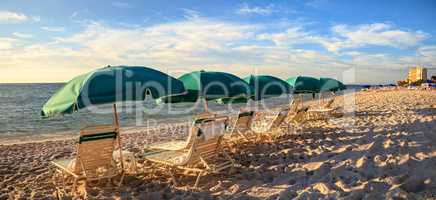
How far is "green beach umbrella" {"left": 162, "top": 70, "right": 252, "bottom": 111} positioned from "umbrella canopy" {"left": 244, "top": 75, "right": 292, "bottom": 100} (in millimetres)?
1205

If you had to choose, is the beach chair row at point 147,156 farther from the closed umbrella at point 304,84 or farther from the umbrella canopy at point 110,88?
the closed umbrella at point 304,84

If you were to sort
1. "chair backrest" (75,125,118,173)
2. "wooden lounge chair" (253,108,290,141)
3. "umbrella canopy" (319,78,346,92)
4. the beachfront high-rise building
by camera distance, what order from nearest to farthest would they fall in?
"chair backrest" (75,125,118,173)
"wooden lounge chair" (253,108,290,141)
"umbrella canopy" (319,78,346,92)
the beachfront high-rise building

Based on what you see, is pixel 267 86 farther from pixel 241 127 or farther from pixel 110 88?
pixel 110 88

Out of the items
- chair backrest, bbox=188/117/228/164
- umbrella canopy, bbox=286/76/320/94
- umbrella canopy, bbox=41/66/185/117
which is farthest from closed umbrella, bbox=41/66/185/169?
umbrella canopy, bbox=286/76/320/94

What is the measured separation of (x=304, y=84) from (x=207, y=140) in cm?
617

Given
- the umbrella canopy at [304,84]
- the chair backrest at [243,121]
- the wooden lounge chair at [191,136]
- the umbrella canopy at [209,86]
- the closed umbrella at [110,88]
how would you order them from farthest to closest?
the umbrella canopy at [304,84] → the chair backrest at [243,121] → the umbrella canopy at [209,86] → the wooden lounge chair at [191,136] → the closed umbrella at [110,88]

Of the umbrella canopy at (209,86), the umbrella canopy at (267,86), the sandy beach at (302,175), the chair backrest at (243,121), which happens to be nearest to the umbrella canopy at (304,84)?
the umbrella canopy at (267,86)

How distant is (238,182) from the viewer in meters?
4.28

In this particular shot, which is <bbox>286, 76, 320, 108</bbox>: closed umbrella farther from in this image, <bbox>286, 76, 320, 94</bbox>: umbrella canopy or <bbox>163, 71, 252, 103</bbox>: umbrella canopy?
<bbox>163, 71, 252, 103</bbox>: umbrella canopy

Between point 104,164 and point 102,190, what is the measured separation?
307 millimetres

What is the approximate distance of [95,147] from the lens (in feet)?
13.4

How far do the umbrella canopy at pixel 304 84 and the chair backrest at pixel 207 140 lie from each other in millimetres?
5118

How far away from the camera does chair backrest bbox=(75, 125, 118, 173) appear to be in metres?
3.97

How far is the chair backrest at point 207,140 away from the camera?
4.41 metres
